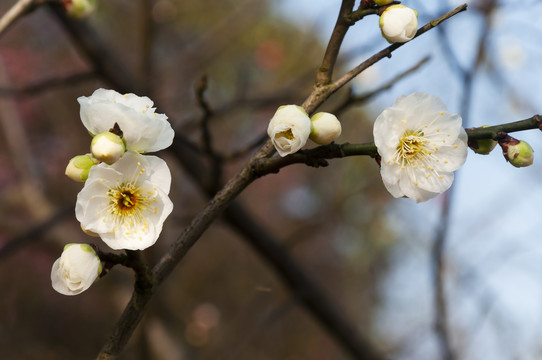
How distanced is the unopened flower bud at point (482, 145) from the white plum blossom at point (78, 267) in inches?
18.7

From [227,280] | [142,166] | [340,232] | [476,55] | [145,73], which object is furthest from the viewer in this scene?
[340,232]

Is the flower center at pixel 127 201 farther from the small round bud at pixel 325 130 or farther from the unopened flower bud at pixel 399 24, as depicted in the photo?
the unopened flower bud at pixel 399 24

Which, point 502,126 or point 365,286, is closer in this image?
point 502,126

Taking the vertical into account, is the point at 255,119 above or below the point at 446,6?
below

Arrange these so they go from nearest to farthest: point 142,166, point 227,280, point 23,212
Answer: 1. point 142,166
2. point 23,212
3. point 227,280

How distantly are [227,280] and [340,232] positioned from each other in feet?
4.21

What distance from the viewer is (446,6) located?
135cm

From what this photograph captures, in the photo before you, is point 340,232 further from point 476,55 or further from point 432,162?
point 432,162

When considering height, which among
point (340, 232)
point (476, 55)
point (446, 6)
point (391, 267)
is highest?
point (446, 6)

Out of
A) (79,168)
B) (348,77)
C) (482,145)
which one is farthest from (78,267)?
(482,145)

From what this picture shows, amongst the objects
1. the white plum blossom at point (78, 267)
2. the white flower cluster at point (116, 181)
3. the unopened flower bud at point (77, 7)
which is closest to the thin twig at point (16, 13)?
the unopened flower bud at point (77, 7)

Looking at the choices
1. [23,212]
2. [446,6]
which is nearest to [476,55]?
[446,6]

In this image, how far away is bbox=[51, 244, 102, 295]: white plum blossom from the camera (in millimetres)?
538

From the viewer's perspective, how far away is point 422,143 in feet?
2.23
